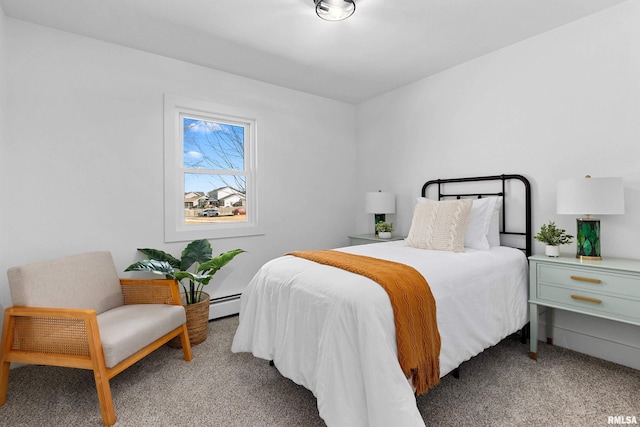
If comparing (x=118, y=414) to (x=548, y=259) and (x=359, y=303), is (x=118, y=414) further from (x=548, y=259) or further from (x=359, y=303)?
(x=548, y=259)

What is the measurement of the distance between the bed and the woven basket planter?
682mm

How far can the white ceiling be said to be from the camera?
223 centimetres

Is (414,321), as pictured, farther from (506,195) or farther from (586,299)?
(506,195)

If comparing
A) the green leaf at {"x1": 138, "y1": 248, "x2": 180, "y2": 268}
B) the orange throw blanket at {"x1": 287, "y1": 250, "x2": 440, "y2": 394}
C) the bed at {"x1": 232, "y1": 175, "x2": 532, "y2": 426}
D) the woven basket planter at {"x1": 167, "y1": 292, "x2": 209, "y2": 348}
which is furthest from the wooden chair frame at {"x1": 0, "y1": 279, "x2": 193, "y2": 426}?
the orange throw blanket at {"x1": 287, "y1": 250, "x2": 440, "y2": 394}

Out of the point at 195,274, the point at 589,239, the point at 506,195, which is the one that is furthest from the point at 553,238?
the point at 195,274

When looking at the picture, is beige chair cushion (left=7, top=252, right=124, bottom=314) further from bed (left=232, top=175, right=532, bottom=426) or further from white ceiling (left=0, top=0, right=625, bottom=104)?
white ceiling (left=0, top=0, right=625, bottom=104)

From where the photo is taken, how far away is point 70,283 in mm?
2129

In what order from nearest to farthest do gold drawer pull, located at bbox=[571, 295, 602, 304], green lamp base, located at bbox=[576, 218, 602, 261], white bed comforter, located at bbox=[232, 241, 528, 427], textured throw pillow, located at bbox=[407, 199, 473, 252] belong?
white bed comforter, located at bbox=[232, 241, 528, 427]
gold drawer pull, located at bbox=[571, 295, 602, 304]
green lamp base, located at bbox=[576, 218, 602, 261]
textured throw pillow, located at bbox=[407, 199, 473, 252]

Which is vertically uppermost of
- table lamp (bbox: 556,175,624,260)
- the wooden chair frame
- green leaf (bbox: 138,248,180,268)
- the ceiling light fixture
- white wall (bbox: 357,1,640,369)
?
the ceiling light fixture

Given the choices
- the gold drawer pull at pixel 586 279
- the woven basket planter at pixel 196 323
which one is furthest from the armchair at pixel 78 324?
the gold drawer pull at pixel 586 279

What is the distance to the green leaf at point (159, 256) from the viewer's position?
9.04ft

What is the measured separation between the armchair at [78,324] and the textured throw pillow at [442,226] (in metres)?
1.98

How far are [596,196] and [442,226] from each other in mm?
981

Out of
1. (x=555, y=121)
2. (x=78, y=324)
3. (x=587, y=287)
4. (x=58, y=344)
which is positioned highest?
(x=555, y=121)
